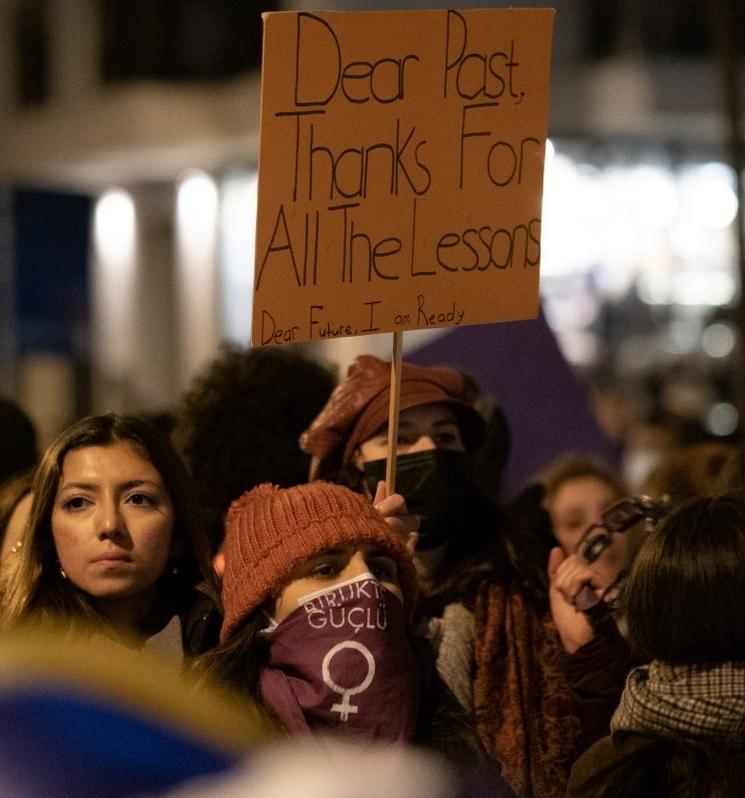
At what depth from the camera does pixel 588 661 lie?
12.1 feet

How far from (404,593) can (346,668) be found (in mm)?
314

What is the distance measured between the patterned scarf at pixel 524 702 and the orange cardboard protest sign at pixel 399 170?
2.35ft

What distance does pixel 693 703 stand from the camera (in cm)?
293

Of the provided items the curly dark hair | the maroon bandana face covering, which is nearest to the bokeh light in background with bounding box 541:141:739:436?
the curly dark hair

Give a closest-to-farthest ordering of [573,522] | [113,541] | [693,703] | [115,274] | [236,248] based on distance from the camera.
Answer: [693,703] < [113,541] < [573,522] < [236,248] < [115,274]

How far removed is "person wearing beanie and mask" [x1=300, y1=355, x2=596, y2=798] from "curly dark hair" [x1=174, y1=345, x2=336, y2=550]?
51 centimetres

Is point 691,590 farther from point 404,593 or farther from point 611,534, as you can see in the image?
point 611,534

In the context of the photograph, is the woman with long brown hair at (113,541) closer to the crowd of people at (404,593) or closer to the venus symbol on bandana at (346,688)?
the crowd of people at (404,593)

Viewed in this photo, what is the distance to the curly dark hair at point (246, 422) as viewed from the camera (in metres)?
4.60

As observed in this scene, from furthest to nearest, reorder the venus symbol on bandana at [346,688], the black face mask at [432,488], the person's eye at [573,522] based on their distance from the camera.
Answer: the person's eye at [573,522] → the black face mask at [432,488] → the venus symbol on bandana at [346,688]

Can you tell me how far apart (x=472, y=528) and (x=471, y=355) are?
9.06ft

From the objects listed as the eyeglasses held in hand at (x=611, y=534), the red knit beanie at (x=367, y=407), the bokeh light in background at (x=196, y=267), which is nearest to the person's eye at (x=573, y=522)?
the eyeglasses held in hand at (x=611, y=534)

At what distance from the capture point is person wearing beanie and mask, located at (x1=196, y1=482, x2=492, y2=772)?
3021 millimetres


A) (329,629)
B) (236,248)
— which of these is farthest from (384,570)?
(236,248)
